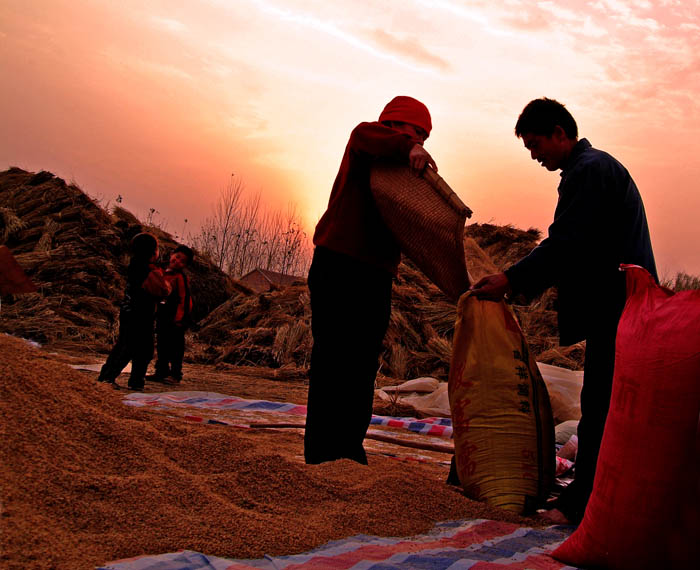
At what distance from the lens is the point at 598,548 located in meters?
1.70

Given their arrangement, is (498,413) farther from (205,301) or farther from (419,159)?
(205,301)

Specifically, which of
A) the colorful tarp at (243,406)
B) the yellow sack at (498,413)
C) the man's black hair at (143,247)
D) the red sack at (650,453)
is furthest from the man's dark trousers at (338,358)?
the man's black hair at (143,247)

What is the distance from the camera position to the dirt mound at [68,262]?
9273 millimetres

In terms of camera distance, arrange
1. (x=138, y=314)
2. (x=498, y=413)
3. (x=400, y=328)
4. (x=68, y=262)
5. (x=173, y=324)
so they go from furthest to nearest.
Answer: (x=68, y=262), (x=400, y=328), (x=173, y=324), (x=138, y=314), (x=498, y=413)

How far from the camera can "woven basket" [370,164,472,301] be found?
2.57m

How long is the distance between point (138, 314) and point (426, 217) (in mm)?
3515

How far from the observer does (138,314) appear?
5398 mm

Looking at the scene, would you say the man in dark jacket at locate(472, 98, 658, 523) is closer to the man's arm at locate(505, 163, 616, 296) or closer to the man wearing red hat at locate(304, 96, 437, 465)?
the man's arm at locate(505, 163, 616, 296)

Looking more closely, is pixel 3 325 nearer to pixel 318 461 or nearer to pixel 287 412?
pixel 287 412

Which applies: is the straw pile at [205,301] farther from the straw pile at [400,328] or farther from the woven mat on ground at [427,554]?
the woven mat on ground at [427,554]

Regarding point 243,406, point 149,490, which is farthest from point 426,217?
point 243,406

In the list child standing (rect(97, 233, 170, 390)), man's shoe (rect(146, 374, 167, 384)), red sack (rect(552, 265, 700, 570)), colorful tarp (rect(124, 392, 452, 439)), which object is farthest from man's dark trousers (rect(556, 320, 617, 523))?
man's shoe (rect(146, 374, 167, 384))

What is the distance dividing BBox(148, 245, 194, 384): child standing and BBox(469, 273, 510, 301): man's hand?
15.5 feet

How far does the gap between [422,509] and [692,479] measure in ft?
2.72
